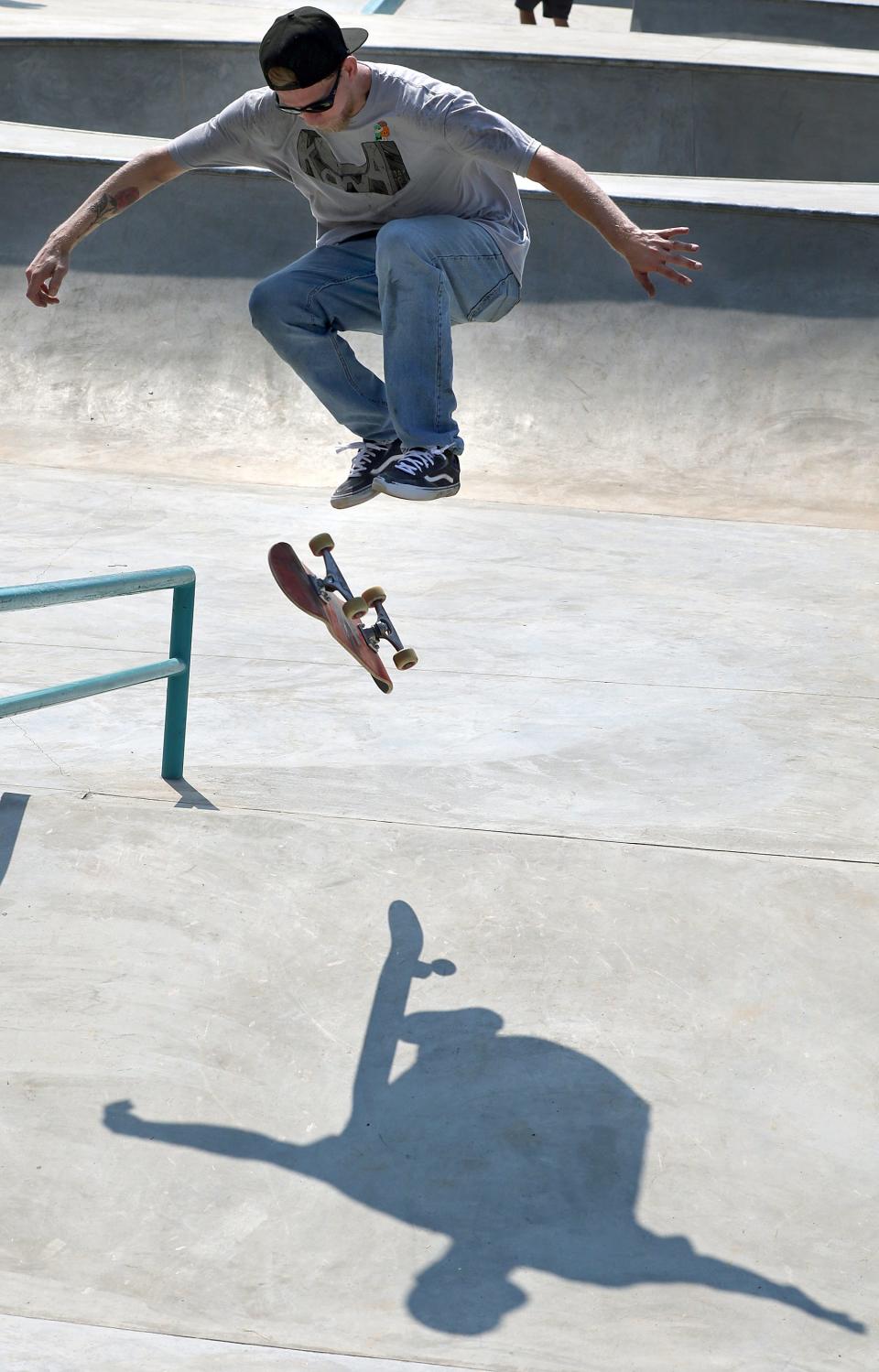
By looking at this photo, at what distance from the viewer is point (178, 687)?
233 inches

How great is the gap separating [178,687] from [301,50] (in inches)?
110

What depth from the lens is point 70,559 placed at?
8.61m

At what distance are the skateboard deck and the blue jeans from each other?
1.79ft

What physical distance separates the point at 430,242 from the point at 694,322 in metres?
6.89

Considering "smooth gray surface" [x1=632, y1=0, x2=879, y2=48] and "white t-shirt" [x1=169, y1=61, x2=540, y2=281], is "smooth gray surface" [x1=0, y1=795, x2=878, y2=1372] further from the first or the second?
"smooth gray surface" [x1=632, y1=0, x2=879, y2=48]

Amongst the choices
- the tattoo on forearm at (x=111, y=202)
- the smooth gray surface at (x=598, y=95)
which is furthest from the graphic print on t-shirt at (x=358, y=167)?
the smooth gray surface at (x=598, y=95)

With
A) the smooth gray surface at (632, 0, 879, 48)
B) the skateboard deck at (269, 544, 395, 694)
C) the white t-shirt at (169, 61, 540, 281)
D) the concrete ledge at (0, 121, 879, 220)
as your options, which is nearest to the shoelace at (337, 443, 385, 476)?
the skateboard deck at (269, 544, 395, 694)

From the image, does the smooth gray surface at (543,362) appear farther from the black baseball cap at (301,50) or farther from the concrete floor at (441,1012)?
the black baseball cap at (301,50)

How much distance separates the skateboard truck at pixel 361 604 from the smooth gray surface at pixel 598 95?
34.4ft

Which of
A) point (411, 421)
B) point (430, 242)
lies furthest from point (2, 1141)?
point (430, 242)

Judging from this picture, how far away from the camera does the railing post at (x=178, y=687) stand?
5.81m

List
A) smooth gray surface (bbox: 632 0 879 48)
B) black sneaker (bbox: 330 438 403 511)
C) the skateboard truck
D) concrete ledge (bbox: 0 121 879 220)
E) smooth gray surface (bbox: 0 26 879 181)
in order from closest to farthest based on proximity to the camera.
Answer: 1. the skateboard truck
2. black sneaker (bbox: 330 438 403 511)
3. concrete ledge (bbox: 0 121 879 220)
4. smooth gray surface (bbox: 0 26 879 181)
5. smooth gray surface (bbox: 632 0 879 48)

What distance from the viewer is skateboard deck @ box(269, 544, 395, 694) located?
198 inches

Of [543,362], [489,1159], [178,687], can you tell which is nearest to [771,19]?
[543,362]
